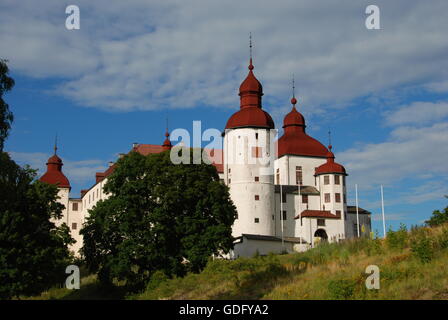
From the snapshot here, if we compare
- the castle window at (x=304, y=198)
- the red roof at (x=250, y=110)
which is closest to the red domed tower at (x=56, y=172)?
the red roof at (x=250, y=110)

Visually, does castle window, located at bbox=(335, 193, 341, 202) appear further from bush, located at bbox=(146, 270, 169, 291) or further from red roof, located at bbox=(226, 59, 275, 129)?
bush, located at bbox=(146, 270, 169, 291)

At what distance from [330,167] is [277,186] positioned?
691 cm

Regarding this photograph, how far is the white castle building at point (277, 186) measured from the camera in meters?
63.9

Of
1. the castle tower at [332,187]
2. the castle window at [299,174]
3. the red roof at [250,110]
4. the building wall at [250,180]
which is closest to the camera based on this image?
the building wall at [250,180]

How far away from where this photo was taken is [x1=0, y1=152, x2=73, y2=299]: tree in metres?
29.7

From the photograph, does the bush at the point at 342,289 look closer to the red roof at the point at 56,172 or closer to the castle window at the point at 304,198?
the castle window at the point at 304,198

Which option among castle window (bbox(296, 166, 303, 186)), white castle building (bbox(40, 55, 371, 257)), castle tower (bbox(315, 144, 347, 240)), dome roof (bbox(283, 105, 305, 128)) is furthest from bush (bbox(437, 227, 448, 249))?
dome roof (bbox(283, 105, 305, 128))

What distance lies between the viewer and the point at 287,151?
240 ft

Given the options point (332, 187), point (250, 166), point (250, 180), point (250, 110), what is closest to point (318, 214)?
point (332, 187)

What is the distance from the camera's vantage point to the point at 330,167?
2744 inches
